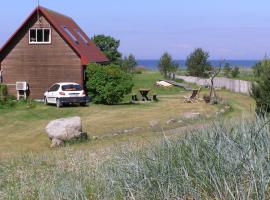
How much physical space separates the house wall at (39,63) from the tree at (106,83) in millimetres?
1223

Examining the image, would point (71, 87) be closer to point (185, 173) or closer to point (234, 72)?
point (185, 173)

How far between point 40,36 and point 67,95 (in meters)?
6.41

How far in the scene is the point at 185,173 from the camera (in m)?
5.82

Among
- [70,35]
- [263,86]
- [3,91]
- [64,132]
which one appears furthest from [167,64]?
[64,132]

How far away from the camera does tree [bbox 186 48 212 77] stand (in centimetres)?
7838

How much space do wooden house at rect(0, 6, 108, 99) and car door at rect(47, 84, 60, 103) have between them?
8.34ft

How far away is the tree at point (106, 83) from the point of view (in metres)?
41.8

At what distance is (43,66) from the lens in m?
43.9

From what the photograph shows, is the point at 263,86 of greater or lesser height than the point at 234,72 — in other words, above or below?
above

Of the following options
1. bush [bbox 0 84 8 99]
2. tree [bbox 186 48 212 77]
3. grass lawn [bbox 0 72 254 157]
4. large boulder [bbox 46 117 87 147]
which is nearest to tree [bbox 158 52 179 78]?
tree [bbox 186 48 212 77]

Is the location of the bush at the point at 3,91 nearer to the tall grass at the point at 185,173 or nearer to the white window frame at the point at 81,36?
the white window frame at the point at 81,36

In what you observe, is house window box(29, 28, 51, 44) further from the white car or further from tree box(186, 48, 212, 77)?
tree box(186, 48, 212, 77)

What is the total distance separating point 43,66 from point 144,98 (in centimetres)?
905

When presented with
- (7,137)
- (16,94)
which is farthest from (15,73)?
(7,137)
